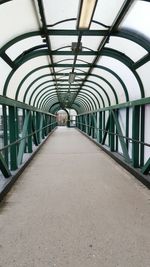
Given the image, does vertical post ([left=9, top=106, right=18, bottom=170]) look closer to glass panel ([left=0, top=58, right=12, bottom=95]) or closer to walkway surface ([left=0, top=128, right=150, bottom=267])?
walkway surface ([left=0, top=128, right=150, bottom=267])

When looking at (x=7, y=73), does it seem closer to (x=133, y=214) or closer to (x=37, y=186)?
(x=37, y=186)

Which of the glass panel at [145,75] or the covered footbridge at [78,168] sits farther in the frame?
the glass panel at [145,75]

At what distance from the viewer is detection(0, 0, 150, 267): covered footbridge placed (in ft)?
7.62

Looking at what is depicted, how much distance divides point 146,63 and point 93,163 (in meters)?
2.67

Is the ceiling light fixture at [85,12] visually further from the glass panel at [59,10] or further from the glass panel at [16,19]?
the glass panel at [16,19]

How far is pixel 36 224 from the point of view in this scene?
279cm

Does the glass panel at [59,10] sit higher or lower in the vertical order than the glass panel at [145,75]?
higher

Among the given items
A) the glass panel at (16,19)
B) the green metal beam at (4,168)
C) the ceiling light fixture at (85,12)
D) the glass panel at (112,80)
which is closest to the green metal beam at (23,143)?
the green metal beam at (4,168)

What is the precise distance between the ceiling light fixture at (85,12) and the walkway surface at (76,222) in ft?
8.45

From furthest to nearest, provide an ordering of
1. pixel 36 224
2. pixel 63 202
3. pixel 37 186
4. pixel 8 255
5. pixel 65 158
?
1. pixel 65 158
2. pixel 37 186
3. pixel 63 202
4. pixel 36 224
5. pixel 8 255

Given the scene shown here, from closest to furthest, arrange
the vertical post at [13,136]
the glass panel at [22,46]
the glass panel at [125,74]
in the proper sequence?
the vertical post at [13,136]
the glass panel at [22,46]
the glass panel at [125,74]

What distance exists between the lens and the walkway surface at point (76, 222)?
7.05 feet

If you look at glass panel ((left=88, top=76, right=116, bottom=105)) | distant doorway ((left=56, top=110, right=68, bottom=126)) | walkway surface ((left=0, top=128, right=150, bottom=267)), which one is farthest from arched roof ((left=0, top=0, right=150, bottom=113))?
distant doorway ((left=56, top=110, right=68, bottom=126))

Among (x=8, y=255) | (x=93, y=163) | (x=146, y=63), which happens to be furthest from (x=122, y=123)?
(x=8, y=255)
